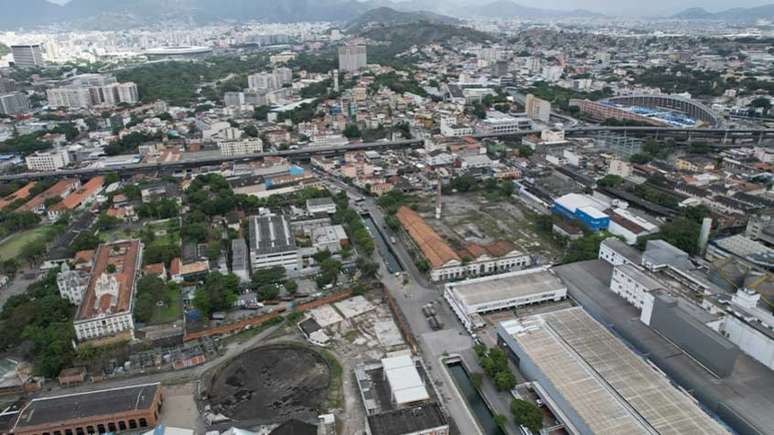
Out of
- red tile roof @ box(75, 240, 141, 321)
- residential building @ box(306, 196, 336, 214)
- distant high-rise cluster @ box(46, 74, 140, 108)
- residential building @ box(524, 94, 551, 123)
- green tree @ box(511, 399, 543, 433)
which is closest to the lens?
green tree @ box(511, 399, 543, 433)

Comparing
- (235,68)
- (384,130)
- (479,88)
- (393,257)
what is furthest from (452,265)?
(235,68)

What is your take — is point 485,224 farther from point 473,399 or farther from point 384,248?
point 473,399

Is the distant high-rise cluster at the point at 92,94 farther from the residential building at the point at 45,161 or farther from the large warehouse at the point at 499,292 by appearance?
the large warehouse at the point at 499,292

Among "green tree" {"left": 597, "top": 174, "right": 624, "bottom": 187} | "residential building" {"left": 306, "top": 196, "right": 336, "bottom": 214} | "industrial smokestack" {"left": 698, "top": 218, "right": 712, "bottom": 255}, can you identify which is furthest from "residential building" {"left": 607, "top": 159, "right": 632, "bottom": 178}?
"residential building" {"left": 306, "top": 196, "right": 336, "bottom": 214}

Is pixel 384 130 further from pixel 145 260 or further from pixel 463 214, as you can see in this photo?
pixel 145 260

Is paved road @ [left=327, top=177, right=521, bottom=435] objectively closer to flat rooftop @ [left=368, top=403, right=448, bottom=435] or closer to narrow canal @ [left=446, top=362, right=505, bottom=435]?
narrow canal @ [left=446, top=362, right=505, bottom=435]
